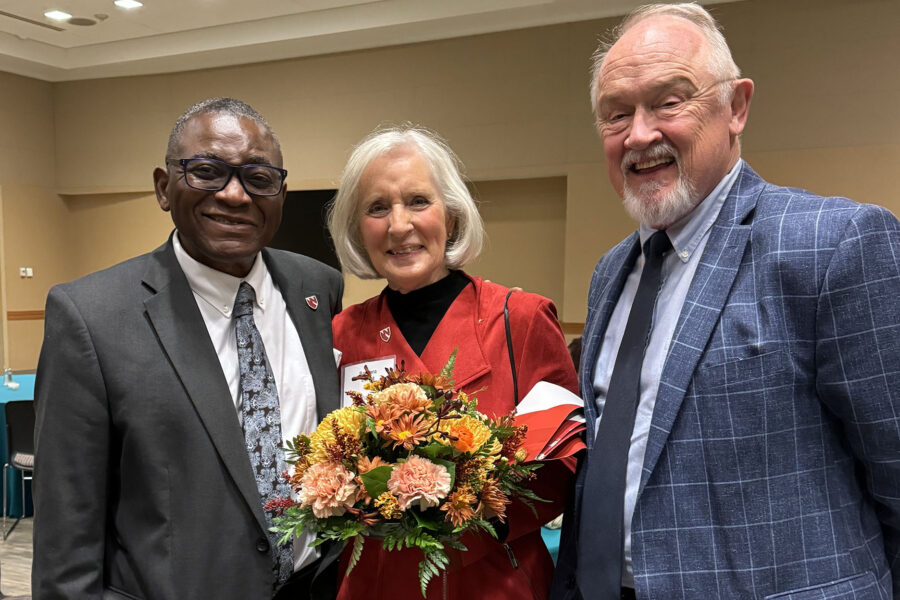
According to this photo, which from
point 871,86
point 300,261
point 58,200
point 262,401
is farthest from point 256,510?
point 58,200

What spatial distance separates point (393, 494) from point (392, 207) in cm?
94

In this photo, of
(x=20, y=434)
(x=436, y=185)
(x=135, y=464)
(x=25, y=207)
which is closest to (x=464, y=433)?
(x=135, y=464)

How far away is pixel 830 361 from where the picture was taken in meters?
1.26

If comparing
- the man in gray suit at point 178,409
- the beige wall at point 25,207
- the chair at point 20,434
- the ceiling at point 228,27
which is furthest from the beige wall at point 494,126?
the man in gray suit at point 178,409

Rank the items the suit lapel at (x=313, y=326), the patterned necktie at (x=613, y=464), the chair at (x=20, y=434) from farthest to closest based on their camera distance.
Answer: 1. the chair at (x=20, y=434)
2. the suit lapel at (x=313, y=326)
3. the patterned necktie at (x=613, y=464)

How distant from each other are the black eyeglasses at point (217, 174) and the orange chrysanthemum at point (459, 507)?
937 millimetres

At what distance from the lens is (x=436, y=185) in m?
2.04

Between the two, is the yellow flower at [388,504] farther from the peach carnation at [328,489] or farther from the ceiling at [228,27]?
the ceiling at [228,27]

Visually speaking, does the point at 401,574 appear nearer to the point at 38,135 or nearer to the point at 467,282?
the point at 467,282

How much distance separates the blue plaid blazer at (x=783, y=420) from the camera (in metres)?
1.24

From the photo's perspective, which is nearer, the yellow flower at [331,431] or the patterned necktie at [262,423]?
the yellow flower at [331,431]

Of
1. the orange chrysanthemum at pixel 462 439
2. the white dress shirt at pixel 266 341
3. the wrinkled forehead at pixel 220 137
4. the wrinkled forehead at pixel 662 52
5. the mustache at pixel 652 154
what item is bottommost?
the orange chrysanthemum at pixel 462 439

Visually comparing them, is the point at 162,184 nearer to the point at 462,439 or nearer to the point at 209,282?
the point at 209,282

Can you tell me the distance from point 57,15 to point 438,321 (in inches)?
313
